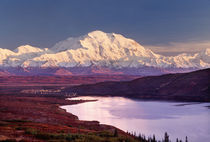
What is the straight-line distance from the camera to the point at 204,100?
183750 millimetres

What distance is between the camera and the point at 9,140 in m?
34.7

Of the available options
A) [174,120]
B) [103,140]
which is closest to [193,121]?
[174,120]

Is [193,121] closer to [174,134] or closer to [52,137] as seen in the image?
[174,134]

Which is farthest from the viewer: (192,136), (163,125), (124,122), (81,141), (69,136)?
(124,122)

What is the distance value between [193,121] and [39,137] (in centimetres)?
7518

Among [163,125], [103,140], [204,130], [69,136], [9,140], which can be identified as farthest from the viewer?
[163,125]

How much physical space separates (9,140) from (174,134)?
55.3 m

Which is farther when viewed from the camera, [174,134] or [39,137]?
[174,134]

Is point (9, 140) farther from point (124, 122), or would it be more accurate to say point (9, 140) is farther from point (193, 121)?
point (193, 121)

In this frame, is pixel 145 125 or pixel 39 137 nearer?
pixel 39 137

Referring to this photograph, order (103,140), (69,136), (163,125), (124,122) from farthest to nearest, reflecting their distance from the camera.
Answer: (124,122)
(163,125)
(103,140)
(69,136)

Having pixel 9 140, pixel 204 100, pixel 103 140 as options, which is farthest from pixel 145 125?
pixel 204 100

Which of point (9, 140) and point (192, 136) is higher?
point (9, 140)

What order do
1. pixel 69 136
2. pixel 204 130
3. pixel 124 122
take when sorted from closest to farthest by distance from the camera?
pixel 69 136, pixel 204 130, pixel 124 122
